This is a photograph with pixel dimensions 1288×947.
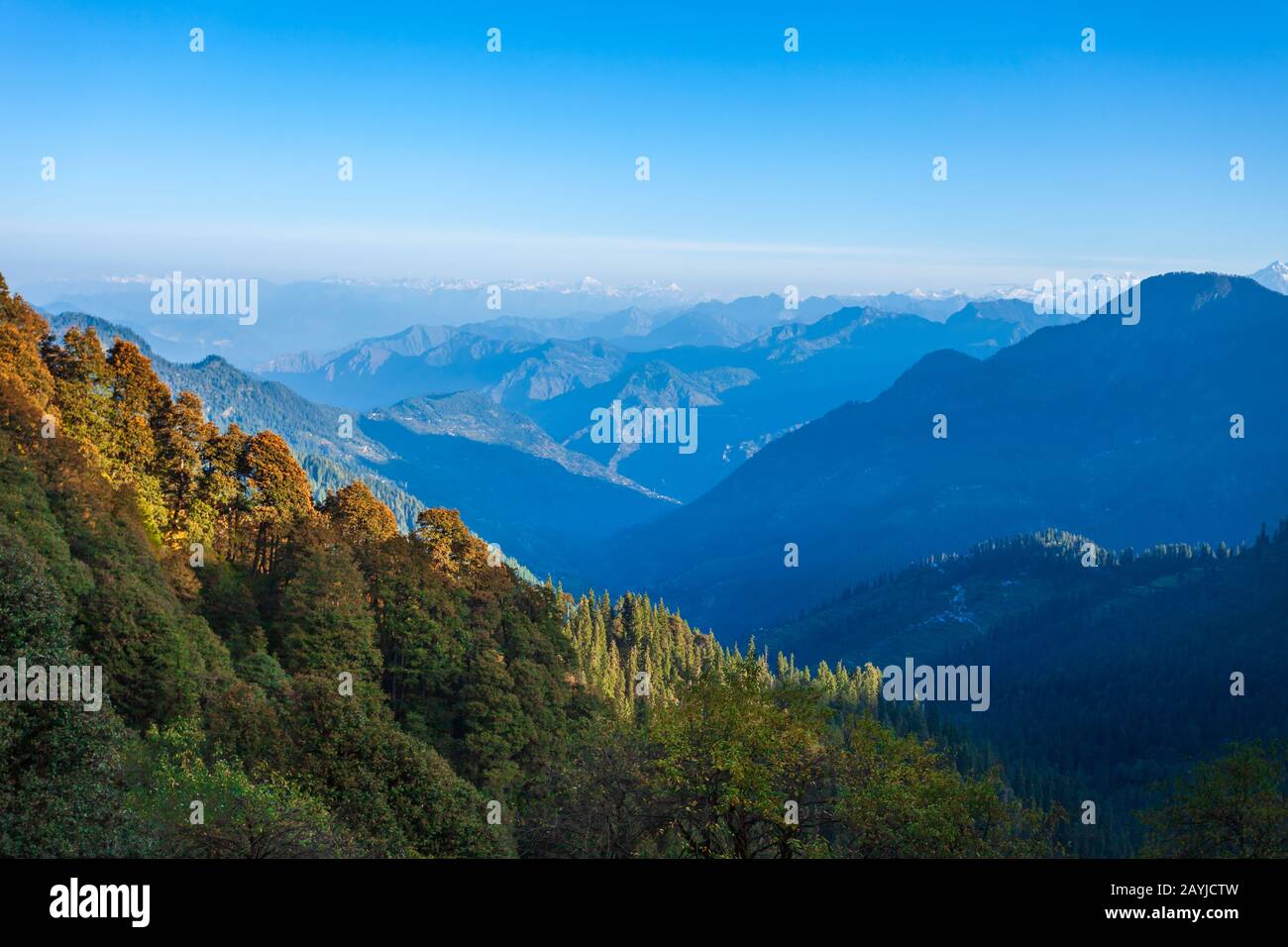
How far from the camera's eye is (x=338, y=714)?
136 ft

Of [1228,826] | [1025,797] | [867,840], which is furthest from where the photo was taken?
[1025,797]

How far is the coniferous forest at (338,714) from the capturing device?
1206 inches

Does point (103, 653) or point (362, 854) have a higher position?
point (103, 653)

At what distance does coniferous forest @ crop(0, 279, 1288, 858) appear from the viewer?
30.6m

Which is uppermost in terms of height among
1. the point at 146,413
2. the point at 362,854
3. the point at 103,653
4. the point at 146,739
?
the point at 146,413

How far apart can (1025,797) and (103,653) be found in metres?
144

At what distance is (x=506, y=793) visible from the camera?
59.2 meters

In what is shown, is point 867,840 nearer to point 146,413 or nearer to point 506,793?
point 506,793
